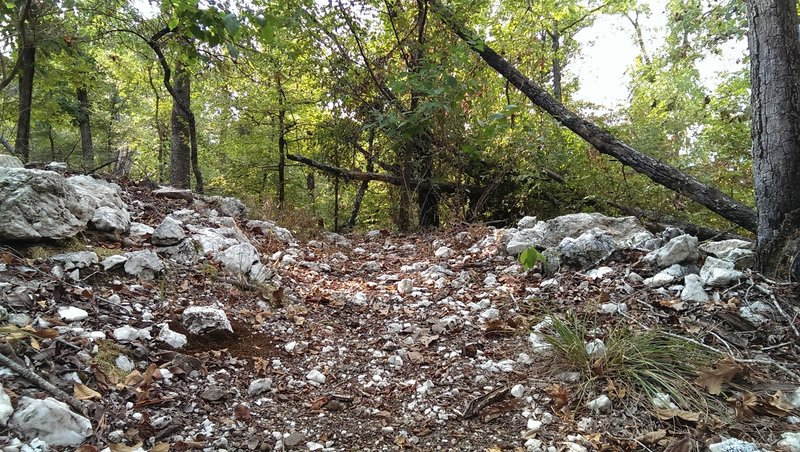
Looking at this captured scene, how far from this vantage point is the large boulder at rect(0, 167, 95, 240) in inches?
111

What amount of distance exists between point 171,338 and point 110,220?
5.25ft

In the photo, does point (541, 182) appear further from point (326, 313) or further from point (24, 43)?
point (24, 43)

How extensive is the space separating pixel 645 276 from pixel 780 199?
38.3 inches

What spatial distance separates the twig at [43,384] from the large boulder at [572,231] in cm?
346

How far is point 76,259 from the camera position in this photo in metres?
2.86

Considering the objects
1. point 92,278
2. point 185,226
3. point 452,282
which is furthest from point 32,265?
point 452,282

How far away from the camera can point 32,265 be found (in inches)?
105

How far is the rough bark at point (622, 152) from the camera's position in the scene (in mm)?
4477

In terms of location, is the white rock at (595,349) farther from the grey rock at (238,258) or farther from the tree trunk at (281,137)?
the tree trunk at (281,137)

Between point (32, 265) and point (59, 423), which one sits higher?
point (32, 265)

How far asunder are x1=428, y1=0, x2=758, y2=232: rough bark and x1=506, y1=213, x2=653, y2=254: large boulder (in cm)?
91

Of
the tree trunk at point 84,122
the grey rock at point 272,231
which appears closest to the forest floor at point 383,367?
the grey rock at point 272,231

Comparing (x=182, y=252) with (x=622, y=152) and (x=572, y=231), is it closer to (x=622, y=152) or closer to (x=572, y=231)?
(x=572, y=231)

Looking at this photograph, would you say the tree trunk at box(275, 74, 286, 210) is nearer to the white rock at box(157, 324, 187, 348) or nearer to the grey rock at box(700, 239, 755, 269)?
the white rock at box(157, 324, 187, 348)
